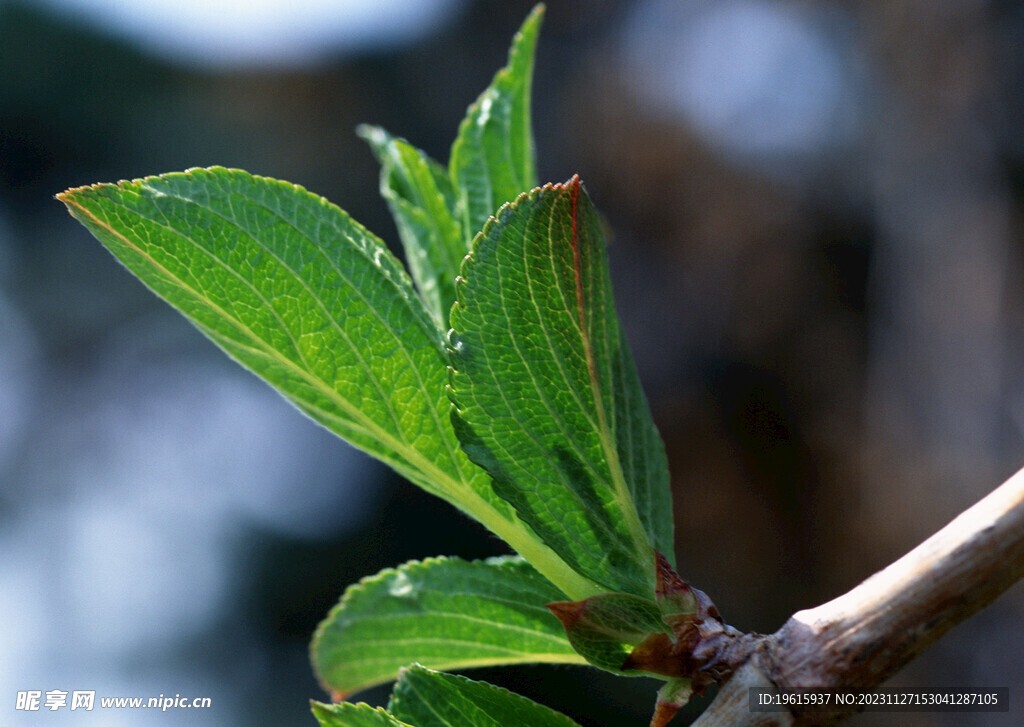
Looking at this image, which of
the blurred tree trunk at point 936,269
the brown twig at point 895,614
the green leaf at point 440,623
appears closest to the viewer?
the brown twig at point 895,614

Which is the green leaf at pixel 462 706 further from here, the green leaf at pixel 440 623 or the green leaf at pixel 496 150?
the green leaf at pixel 496 150

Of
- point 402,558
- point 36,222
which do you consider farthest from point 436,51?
point 402,558

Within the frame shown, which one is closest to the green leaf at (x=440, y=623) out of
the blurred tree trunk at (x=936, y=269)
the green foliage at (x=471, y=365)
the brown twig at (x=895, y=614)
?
the green foliage at (x=471, y=365)

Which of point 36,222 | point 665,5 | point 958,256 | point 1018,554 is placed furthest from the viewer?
point 36,222

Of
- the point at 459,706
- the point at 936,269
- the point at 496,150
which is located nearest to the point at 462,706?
the point at 459,706

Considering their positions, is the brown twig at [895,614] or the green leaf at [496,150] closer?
the brown twig at [895,614]

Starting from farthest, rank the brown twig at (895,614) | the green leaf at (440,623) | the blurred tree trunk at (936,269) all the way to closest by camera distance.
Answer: the blurred tree trunk at (936,269)
the green leaf at (440,623)
the brown twig at (895,614)

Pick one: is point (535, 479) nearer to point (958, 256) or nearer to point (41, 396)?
point (958, 256)
